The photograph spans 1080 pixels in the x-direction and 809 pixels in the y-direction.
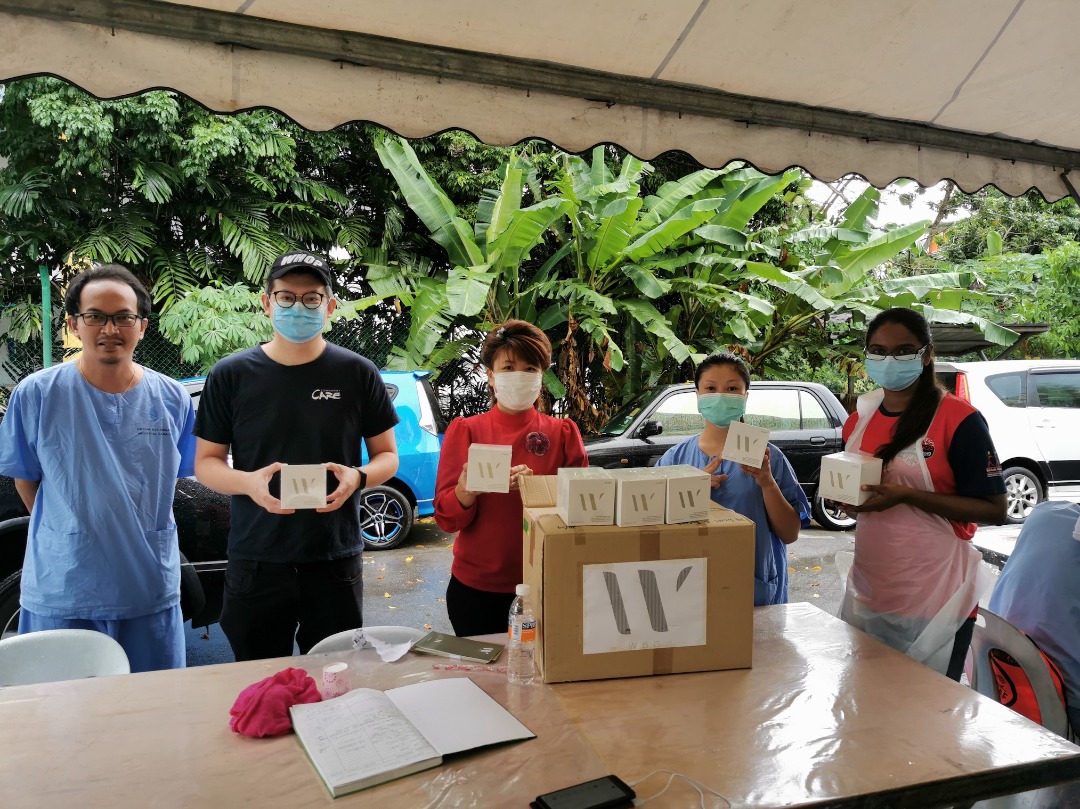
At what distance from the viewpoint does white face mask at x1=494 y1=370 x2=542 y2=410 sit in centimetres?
279

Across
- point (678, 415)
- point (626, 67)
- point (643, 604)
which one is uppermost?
point (626, 67)

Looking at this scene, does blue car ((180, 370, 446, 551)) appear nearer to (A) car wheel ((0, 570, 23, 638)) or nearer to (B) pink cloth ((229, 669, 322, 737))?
(A) car wheel ((0, 570, 23, 638))

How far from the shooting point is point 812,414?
801 cm

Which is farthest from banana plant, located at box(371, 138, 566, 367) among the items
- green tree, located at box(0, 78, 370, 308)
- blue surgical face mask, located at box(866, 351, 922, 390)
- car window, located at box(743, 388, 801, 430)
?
blue surgical face mask, located at box(866, 351, 922, 390)

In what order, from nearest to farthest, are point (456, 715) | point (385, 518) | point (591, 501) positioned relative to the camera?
point (456, 715) → point (591, 501) → point (385, 518)

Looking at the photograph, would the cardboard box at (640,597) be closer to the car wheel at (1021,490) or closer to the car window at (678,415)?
the car window at (678,415)

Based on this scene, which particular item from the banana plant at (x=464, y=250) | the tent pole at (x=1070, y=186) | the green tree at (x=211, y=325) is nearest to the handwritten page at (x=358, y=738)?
the tent pole at (x=1070, y=186)

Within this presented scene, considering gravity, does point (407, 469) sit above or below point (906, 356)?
below

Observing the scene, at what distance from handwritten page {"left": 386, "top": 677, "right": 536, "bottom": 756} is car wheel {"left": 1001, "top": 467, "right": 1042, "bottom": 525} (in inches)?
320

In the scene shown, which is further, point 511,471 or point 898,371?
point 898,371

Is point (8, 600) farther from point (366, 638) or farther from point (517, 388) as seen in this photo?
point (517, 388)

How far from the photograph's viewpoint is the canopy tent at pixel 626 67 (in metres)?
2.35

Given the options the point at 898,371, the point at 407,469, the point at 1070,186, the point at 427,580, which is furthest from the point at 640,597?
the point at 407,469

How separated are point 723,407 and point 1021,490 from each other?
7.02 metres
